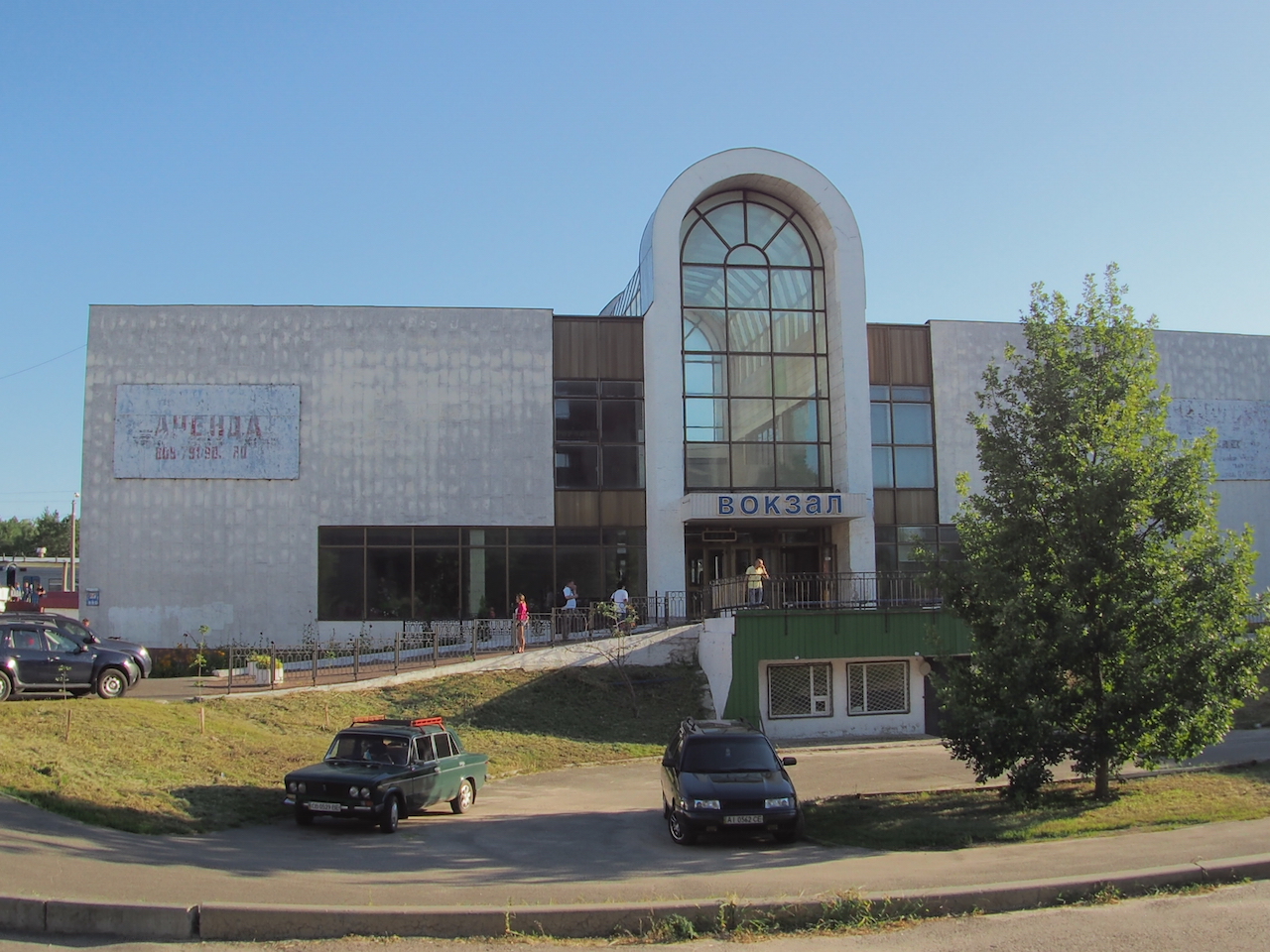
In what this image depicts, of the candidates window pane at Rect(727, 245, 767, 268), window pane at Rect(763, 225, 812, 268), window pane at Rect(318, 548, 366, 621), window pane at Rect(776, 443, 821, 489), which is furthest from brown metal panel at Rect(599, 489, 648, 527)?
window pane at Rect(763, 225, 812, 268)

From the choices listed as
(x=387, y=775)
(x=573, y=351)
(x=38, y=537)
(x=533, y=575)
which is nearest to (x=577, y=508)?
(x=533, y=575)

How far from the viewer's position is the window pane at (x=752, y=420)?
117 ft

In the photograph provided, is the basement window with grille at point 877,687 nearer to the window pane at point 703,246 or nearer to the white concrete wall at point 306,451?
the white concrete wall at point 306,451

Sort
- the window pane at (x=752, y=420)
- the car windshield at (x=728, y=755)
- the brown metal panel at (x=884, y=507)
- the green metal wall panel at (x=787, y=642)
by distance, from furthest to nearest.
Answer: the brown metal panel at (x=884, y=507)
the window pane at (x=752, y=420)
the green metal wall panel at (x=787, y=642)
the car windshield at (x=728, y=755)

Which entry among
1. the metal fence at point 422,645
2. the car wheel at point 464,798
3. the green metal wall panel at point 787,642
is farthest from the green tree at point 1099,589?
the metal fence at point 422,645

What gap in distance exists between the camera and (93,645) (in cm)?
2131

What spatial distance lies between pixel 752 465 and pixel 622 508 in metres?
4.53

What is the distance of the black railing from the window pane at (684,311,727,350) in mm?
10108

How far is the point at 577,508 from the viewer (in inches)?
1387

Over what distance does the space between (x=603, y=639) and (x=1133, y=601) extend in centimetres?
1721

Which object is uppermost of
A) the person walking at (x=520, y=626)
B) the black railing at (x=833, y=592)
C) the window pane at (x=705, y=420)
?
the window pane at (x=705, y=420)

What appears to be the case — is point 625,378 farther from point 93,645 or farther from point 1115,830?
point 1115,830

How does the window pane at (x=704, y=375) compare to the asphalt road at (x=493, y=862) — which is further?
the window pane at (x=704, y=375)

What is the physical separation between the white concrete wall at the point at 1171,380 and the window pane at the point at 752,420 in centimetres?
631
